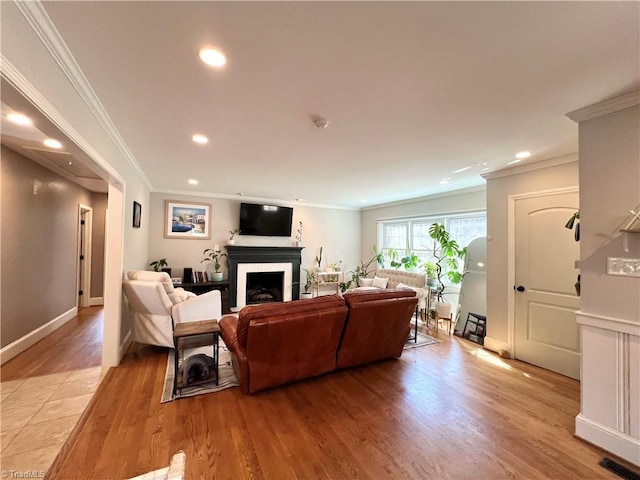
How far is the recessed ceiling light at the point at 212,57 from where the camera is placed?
4.69ft

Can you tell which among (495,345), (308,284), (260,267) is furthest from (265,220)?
(495,345)

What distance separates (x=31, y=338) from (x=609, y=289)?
6.01 meters

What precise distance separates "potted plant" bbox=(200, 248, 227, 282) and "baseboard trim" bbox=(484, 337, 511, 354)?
4.87m

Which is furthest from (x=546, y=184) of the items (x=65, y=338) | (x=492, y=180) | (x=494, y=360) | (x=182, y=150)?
(x=65, y=338)

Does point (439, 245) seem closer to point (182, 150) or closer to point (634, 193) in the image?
point (634, 193)

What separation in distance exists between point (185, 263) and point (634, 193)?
6210mm

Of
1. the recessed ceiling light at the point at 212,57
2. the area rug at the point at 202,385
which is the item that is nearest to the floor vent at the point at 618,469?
the area rug at the point at 202,385

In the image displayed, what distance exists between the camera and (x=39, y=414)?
2.08 meters

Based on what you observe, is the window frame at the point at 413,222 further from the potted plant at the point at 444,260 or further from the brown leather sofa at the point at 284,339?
the brown leather sofa at the point at 284,339

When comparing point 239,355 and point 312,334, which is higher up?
point 312,334

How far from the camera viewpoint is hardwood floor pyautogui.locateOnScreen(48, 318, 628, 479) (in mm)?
1660

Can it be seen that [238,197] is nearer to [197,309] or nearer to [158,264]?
[158,264]

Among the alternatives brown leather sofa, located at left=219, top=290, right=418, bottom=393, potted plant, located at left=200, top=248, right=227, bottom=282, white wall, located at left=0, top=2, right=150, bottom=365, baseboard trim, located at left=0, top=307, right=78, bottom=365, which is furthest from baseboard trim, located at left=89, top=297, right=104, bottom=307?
brown leather sofa, located at left=219, top=290, right=418, bottom=393

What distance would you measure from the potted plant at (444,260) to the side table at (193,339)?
12.2ft
